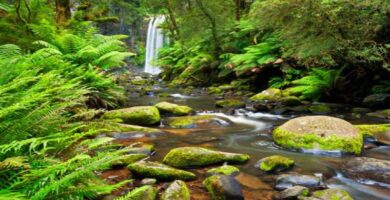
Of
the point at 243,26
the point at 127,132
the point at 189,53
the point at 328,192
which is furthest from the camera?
the point at 189,53

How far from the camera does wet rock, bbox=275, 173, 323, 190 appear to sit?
357cm

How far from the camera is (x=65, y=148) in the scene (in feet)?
8.71

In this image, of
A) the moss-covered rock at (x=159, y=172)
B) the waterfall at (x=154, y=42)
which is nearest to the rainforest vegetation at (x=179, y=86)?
the moss-covered rock at (x=159, y=172)

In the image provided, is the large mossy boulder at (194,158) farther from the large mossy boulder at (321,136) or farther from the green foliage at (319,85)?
the green foliage at (319,85)

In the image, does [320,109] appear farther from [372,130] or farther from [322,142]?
[322,142]

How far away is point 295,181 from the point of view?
359 centimetres

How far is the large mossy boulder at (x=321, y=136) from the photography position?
4938 millimetres

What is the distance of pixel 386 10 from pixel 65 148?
275 inches

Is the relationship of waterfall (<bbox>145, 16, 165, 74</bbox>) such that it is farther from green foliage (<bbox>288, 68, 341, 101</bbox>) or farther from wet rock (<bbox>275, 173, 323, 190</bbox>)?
wet rock (<bbox>275, 173, 323, 190</bbox>)

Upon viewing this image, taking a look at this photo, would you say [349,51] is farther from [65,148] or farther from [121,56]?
[65,148]

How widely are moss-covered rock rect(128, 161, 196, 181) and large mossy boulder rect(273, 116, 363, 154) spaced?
2.04m

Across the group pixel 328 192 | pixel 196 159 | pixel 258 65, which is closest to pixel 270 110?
pixel 258 65

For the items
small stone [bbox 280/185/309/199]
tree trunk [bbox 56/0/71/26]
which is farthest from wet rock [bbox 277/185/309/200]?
tree trunk [bbox 56/0/71/26]

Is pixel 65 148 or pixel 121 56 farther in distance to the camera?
pixel 121 56
